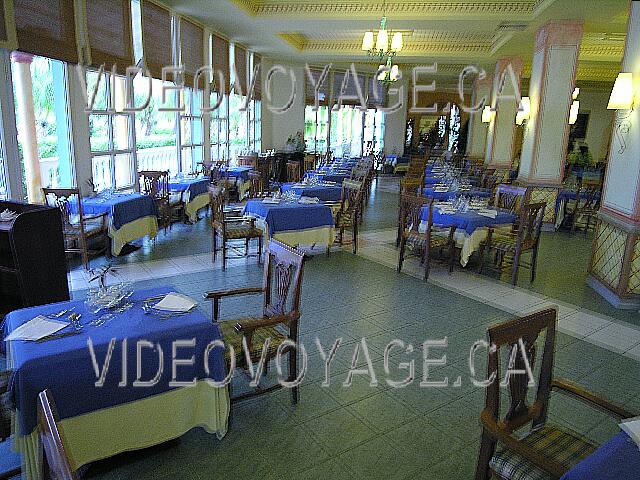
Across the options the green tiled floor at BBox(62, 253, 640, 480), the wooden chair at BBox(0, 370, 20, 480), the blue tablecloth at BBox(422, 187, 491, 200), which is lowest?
the green tiled floor at BBox(62, 253, 640, 480)

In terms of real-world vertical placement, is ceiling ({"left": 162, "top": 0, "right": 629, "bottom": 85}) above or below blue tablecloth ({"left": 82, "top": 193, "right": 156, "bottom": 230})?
above

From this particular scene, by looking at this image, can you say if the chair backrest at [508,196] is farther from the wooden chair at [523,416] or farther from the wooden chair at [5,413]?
the wooden chair at [5,413]

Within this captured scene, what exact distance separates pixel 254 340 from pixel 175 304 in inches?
21.3

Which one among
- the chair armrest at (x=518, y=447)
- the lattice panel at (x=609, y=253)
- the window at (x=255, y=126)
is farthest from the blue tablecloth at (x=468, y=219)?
the window at (x=255, y=126)

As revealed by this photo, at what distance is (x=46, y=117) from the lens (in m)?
5.80

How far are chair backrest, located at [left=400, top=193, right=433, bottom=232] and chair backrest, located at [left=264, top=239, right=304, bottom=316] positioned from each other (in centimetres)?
254

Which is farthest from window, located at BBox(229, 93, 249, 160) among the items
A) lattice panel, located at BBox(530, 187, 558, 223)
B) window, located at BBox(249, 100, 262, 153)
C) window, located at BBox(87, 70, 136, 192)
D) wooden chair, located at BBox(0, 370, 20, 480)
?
wooden chair, located at BBox(0, 370, 20, 480)

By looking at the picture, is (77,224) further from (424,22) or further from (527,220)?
(424,22)

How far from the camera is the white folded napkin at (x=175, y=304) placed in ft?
7.88

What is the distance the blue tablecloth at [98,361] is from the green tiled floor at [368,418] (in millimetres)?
431

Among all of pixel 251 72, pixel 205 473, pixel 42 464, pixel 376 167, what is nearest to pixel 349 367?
pixel 205 473

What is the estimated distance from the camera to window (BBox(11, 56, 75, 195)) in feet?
18.2

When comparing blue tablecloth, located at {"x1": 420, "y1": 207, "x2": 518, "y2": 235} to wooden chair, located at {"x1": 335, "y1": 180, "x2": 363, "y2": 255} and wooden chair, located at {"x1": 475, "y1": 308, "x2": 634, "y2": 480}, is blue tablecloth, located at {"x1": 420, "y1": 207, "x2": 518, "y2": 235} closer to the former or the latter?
wooden chair, located at {"x1": 335, "y1": 180, "x2": 363, "y2": 255}

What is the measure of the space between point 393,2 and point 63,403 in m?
7.49
